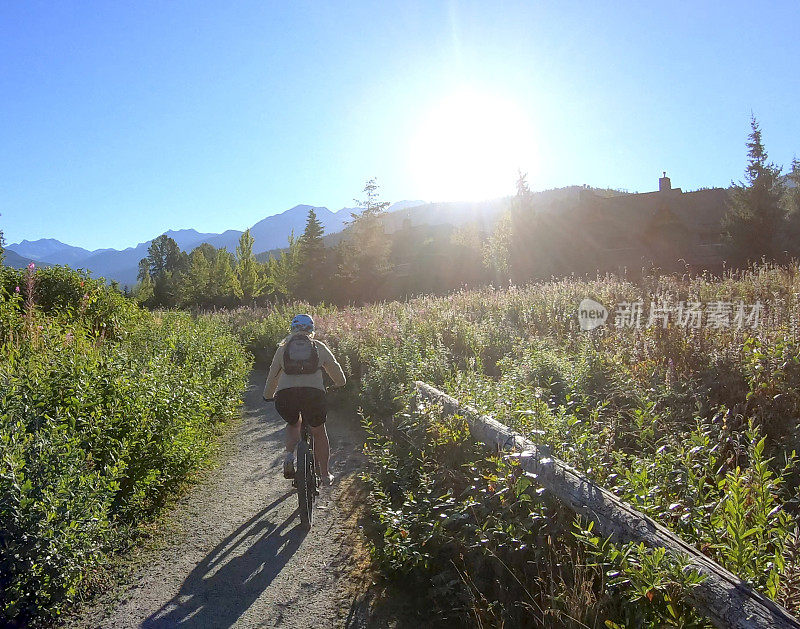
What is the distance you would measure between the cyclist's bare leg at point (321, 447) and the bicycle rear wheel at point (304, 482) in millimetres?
384

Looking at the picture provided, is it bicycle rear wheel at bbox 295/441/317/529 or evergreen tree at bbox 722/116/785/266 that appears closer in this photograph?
bicycle rear wheel at bbox 295/441/317/529

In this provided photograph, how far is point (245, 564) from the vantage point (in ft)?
14.7

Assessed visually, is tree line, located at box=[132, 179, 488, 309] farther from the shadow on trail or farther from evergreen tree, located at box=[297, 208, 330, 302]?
the shadow on trail

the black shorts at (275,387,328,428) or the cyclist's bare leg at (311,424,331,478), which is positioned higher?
the black shorts at (275,387,328,428)

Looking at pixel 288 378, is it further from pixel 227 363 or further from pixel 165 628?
pixel 227 363

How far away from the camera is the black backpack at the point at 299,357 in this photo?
17.4ft

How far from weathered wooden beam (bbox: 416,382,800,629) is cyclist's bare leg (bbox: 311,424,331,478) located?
184 centimetres

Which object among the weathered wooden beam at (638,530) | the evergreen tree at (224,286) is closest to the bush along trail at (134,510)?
the weathered wooden beam at (638,530)

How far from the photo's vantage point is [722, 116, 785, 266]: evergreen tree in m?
39.0

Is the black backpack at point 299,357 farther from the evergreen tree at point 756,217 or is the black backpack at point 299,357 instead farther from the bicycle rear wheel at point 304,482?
the evergreen tree at point 756,217

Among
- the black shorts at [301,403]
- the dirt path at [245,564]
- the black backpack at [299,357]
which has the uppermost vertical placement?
the black backpack at [299,357]

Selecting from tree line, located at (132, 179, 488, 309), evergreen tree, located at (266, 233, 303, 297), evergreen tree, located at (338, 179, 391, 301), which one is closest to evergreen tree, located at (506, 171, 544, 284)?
tree line, located at (132, 179, 488, 309)

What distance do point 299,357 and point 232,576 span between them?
213 centimetres

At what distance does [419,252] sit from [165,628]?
39.8m
